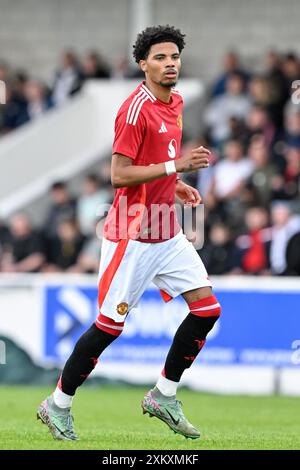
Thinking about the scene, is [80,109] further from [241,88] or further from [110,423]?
[110,423]

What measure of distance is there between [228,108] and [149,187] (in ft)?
36.7

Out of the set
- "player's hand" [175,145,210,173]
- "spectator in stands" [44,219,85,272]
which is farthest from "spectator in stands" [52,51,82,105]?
"player's hand" [175,145,210,173]

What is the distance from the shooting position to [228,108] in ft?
64.9

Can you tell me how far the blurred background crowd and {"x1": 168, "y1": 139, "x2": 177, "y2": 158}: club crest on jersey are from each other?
22.1ft

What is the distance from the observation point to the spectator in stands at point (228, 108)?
63.9ft

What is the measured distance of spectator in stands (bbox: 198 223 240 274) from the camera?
15727 mm

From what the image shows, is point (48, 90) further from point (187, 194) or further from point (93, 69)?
point (187, 194)

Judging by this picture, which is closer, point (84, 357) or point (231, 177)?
point (84, 357)

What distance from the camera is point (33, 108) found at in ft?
72.8

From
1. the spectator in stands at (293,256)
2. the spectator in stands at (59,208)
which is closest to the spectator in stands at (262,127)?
the spectator in stands at (59,208)

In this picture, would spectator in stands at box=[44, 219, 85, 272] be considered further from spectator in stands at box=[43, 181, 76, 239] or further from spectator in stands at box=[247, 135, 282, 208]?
spectator in stands at box=[247, 135, 282, 208]

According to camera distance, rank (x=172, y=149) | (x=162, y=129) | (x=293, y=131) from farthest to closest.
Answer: (x=293, y=131) < (x=172, y=149) < (x=162, y=129)

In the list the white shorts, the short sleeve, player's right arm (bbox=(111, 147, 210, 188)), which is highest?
the short sleeve

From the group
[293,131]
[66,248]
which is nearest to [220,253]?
[66,248]
